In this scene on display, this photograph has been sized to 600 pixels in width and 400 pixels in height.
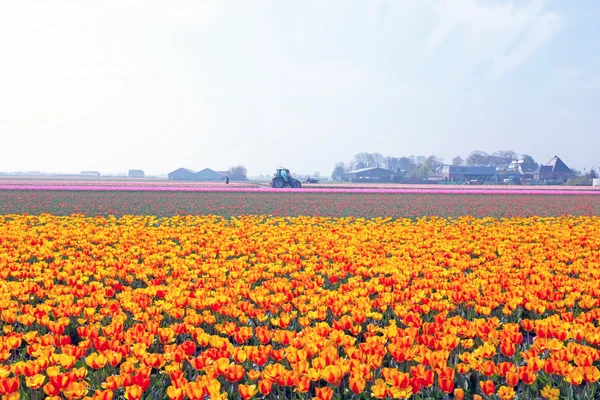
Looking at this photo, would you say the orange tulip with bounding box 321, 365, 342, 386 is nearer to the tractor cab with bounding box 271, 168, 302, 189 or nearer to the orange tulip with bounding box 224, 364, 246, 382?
the orange tulip with bounding box 224, 364, 246, 382

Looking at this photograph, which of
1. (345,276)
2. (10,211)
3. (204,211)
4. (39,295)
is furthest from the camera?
(204,211)

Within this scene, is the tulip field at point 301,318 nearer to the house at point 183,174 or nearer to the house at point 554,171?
the house at point 554,171

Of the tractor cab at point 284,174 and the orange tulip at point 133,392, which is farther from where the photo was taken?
the tractor cab at point 284,174

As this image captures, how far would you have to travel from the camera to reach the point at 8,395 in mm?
3354

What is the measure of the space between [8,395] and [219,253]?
20.3 ft

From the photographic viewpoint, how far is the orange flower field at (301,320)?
3623 millimetres

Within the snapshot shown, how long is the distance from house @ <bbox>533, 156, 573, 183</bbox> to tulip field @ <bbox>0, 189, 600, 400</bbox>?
12821 centimetres

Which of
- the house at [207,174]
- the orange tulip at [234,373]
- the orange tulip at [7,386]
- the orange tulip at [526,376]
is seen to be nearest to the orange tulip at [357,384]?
the orange tulip at [234,373]

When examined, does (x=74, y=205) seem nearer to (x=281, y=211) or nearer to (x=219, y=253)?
(x=281, y=211)

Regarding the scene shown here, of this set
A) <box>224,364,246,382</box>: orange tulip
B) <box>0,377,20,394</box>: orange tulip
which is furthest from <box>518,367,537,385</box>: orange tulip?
<box>0,377,20,394</box>: orange tulip

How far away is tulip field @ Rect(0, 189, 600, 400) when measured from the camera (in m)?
3.63

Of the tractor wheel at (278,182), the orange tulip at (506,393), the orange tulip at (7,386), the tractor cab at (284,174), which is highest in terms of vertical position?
the tractor cab at (284,174)

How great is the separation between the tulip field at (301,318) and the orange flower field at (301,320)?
2 centimetres

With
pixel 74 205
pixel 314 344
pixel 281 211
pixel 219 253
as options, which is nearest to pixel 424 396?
pixel 314 344
